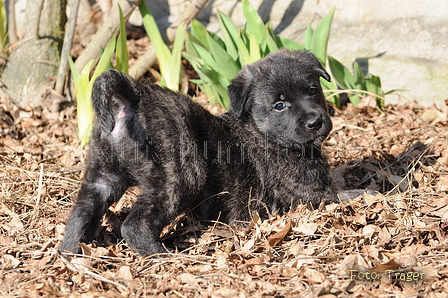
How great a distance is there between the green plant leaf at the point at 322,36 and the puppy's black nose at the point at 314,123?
7.06 ft

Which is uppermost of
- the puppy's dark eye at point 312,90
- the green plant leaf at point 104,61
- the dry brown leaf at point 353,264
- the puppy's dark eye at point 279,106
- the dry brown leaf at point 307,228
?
the green plant leaf at point 104,61

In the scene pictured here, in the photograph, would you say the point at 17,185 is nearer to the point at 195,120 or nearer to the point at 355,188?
the point at 195,120

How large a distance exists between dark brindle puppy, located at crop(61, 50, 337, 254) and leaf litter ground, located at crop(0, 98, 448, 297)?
0.65 feet

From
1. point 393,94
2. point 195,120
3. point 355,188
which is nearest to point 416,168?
point 355,188

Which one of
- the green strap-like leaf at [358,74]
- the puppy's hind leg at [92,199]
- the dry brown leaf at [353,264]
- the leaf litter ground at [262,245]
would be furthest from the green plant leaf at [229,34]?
the dry brown leaf at [353,264]

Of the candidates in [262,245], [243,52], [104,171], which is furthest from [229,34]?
[262,245]

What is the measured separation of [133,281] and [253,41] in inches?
134

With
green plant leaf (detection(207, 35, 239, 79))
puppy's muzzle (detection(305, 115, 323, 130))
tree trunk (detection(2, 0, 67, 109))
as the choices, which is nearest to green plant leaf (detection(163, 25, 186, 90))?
green plant leaf (detection(207, 35, 239, 79))

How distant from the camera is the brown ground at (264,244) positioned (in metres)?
3.01

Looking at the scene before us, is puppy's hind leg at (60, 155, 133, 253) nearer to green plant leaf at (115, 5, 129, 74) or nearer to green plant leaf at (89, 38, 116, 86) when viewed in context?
green plant leaf at (89, 38, 116, 86)

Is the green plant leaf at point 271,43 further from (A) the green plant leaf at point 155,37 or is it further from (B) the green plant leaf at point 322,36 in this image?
(A) the green plant leaf at point 155,37

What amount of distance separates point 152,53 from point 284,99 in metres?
3.31

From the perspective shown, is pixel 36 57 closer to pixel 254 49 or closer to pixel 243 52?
pixel 243 52

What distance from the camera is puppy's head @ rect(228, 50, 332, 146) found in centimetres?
398
